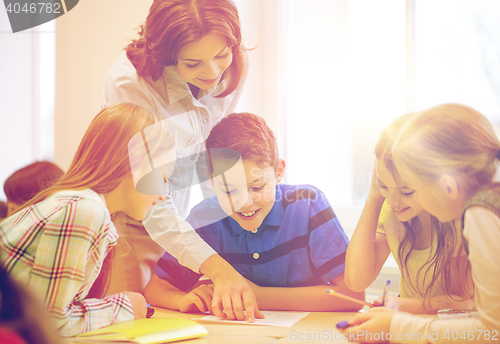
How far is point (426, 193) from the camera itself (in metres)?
0.63

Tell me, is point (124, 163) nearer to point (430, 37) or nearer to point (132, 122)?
point (132, 122)

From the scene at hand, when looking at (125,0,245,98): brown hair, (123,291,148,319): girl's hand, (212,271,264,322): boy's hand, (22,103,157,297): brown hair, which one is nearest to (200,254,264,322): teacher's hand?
(212,271,264,322): boy's hand

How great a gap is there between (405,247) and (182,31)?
0.60m

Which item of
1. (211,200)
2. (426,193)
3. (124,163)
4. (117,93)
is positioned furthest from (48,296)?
(426,193)

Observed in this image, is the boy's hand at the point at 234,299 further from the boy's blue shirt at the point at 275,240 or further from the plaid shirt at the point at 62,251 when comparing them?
the plaid shirt at the point at 62,251

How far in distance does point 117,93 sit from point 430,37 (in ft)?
2.14

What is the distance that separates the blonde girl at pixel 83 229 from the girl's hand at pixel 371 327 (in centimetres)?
38

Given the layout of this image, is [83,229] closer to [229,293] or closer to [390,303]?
[229,293]

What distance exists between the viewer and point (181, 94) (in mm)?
896

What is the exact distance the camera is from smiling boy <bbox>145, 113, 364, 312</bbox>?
2.75 feet

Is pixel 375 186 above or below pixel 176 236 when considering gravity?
above

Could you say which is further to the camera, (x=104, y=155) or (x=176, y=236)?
(x=176, y=236)

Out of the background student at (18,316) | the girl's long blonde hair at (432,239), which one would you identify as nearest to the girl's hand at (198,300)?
the girl's long blonde hair at (432,239)

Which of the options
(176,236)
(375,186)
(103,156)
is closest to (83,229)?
(103,156)
